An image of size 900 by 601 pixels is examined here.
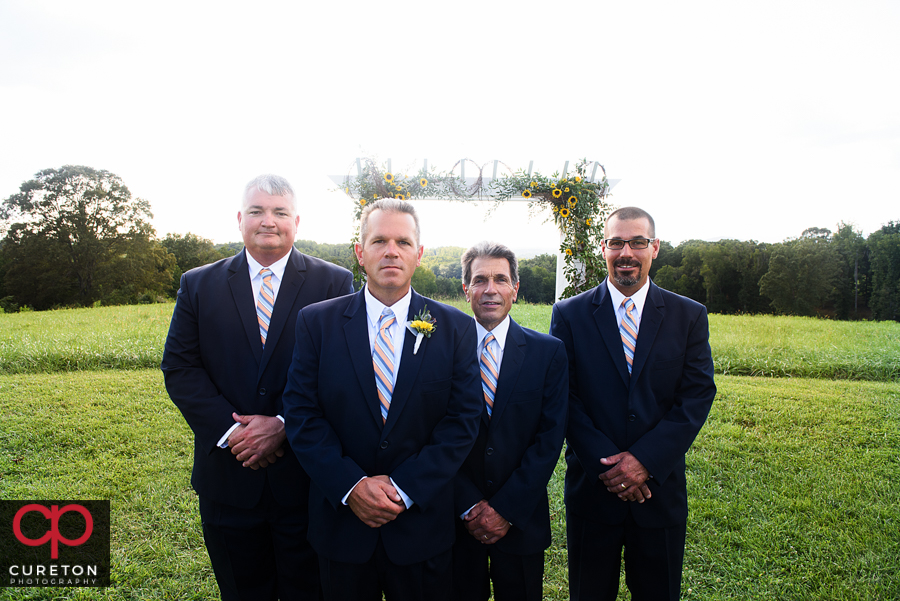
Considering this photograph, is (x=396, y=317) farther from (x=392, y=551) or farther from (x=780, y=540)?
(x=780, y=540)

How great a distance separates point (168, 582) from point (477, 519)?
2.68 metres

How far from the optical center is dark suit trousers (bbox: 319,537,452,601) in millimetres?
1976

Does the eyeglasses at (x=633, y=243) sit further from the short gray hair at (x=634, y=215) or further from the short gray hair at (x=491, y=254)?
the short gray hair at (x=491, y=254)

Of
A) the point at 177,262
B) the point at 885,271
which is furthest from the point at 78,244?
the point at 885,271

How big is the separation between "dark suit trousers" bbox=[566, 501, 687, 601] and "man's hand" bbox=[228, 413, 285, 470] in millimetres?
1774

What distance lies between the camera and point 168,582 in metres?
3.24

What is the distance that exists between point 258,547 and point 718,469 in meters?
Result: 4.97

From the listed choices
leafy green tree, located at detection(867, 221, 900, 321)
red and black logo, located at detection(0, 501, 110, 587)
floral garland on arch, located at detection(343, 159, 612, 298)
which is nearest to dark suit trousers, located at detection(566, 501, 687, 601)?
red and black logo, located at detection(0, 501, 110, 587)

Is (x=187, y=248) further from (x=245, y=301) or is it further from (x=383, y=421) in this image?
(x=383, y=421)

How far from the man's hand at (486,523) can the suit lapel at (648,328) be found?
105 centimetres

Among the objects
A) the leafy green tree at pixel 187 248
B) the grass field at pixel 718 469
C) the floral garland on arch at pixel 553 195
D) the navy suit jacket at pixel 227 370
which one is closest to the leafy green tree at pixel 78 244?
the leafy green tree at pixel 187 248

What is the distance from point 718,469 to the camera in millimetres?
5027

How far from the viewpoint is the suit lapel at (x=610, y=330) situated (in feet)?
7.98

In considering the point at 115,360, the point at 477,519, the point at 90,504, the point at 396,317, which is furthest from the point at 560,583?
the point at 115,360
